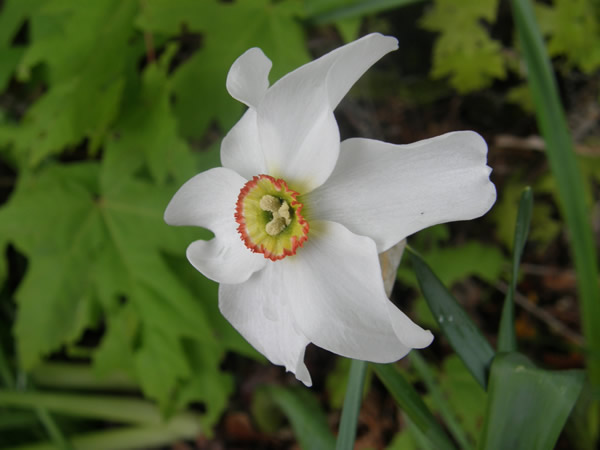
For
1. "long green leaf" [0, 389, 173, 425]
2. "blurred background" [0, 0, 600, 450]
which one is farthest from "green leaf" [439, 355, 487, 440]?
"long green leaf" [0, 389, 173, 425]

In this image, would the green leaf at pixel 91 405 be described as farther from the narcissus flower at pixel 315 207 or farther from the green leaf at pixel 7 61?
the narcissus flower at pixel 315 207

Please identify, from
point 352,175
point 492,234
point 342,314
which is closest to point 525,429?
point 342,314

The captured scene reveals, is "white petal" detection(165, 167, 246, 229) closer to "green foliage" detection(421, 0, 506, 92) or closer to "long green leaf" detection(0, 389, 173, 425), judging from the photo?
"green foliage" detection(421, 0, 506, 92)

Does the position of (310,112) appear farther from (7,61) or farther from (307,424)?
(7,61)

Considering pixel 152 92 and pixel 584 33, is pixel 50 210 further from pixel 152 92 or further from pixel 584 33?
pixel 584 33

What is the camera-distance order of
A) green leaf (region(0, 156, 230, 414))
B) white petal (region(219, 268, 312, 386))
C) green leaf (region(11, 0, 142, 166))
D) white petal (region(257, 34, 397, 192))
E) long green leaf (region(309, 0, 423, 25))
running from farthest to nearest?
green leaf (region(0, 156, 230, 414))
green leaf (region(11, 0, 142, 166))
long green leaf (region(309, 0, 423, 25))
white petal (region(219, 268, 312, 386))
white petal (region(257, 34, 397, 192))
